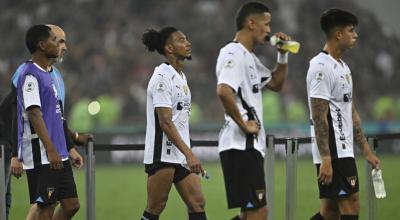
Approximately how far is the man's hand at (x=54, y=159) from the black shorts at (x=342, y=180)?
2.32m

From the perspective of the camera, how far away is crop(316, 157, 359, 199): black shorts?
29.5 feet

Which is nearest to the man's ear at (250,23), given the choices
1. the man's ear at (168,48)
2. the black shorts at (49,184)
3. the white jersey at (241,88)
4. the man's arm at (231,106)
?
the white jersey at (241,88)

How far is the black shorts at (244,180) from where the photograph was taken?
789 centimetres

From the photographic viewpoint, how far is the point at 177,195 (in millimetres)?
17000

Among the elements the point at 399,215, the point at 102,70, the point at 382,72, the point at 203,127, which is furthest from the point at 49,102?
the point at 382,72

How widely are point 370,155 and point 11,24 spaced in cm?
2406

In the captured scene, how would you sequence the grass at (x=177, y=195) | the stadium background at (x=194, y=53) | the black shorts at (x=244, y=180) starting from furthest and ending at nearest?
1. the stadium background at (x=194, y=53)
2. the grass at (x=177, y=195)
3. the black shorts at (x=244, y=180)

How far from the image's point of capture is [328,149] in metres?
8.84

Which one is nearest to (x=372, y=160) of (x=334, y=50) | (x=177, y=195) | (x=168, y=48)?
(x=334, y=50)

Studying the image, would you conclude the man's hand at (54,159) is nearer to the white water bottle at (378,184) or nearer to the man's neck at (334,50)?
the man's neck at (334,50)

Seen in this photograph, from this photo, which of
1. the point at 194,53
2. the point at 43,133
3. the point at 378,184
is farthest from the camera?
the point at 194,53

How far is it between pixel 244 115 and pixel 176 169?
1.71 meters

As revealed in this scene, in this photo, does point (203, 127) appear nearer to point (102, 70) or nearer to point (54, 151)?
point (102, 70)

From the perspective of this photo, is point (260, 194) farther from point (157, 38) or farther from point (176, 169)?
point (157, 38)
